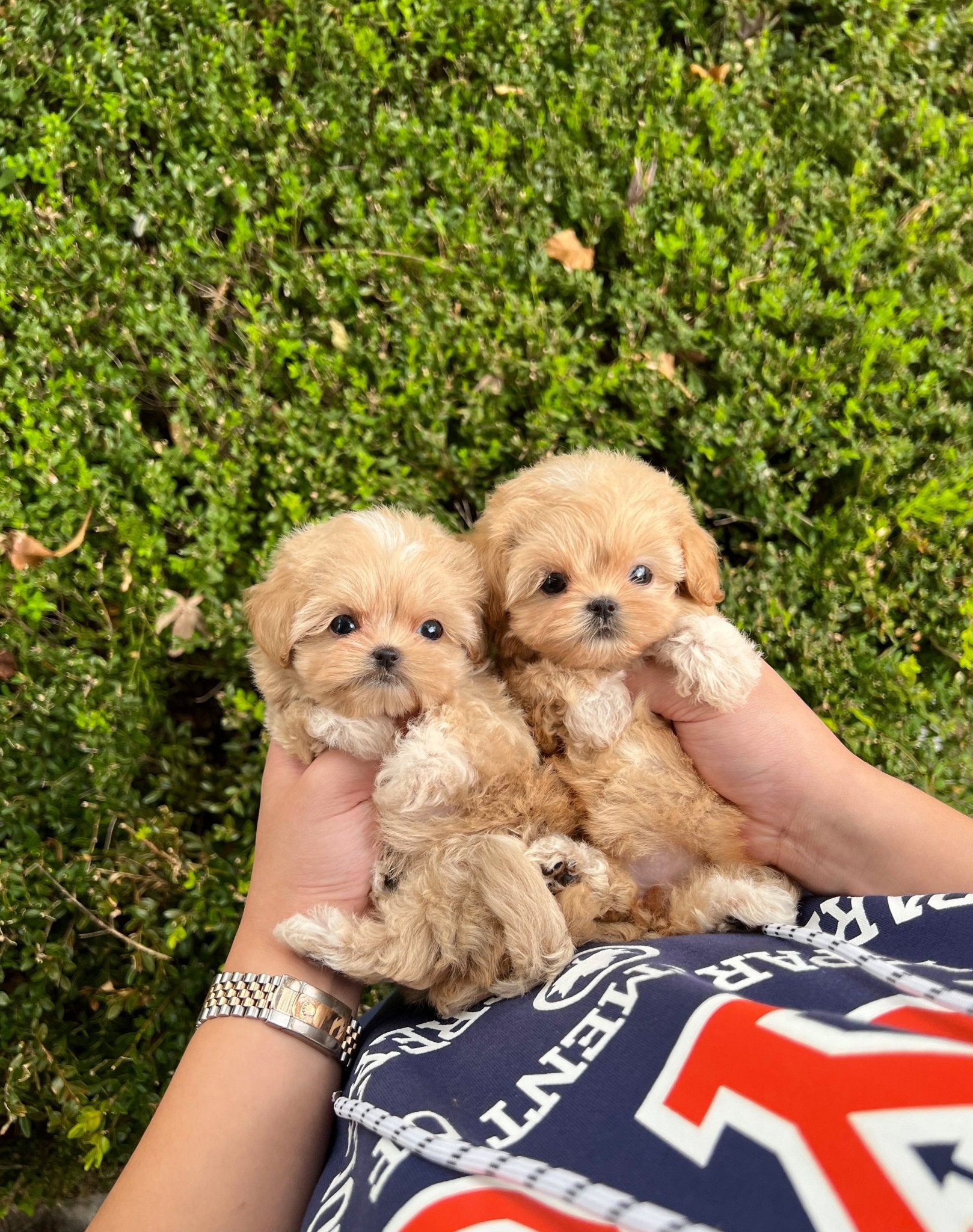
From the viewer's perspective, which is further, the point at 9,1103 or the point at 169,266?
the point at 169,266

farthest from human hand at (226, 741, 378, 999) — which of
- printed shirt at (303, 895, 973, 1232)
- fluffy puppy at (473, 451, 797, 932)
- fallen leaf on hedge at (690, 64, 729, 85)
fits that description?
fallen leaf on hedge at (690, 64, 729, 85)

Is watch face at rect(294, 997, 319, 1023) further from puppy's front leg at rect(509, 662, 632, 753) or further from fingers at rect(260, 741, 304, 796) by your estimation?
puppy's front leg at rect(509, 662, 632, 753)

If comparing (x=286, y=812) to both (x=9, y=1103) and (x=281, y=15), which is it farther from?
(x=281, y=15)

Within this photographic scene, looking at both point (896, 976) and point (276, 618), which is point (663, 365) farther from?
point (896, 976)

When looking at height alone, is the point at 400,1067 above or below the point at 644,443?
below

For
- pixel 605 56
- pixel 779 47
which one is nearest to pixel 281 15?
pixel 605 56

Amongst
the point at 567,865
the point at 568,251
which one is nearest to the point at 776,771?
the point at 567,865
